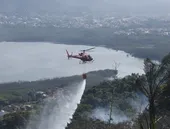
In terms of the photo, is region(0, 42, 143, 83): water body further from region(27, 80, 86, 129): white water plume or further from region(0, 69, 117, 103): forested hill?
region(27, 80, 86, 129): white water plume

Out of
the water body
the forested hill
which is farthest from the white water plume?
the water body

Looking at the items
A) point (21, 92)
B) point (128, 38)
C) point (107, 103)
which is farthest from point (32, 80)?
point (128, 38)

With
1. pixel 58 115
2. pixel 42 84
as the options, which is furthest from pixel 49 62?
pixel 58 115

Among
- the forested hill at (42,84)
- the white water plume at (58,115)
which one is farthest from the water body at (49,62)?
the white water plume at (58,115)

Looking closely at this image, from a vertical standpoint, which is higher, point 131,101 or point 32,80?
point 131,101

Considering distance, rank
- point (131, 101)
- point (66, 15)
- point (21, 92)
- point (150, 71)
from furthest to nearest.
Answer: point (66, 15) < point (21, 92) < point (131, 101) < point (150, 71)

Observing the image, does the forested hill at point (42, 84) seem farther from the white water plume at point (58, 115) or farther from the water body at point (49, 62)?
the white water plume at point (58, 115)

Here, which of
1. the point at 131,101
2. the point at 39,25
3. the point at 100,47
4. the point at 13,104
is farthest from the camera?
the point at 39,25

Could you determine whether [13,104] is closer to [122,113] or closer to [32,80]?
[32,80]
